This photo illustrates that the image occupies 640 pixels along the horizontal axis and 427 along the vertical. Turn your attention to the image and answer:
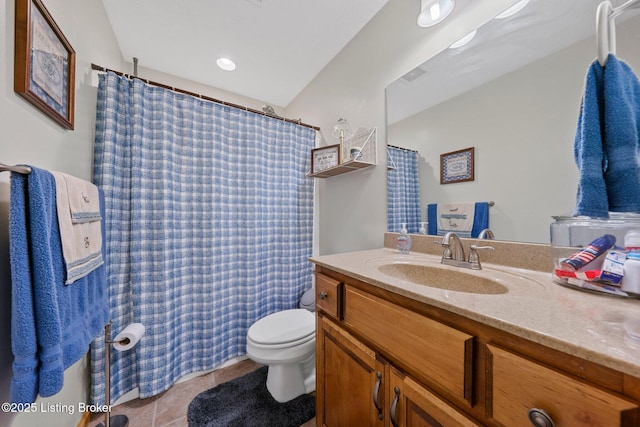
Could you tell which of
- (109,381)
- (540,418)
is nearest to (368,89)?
(540,418)

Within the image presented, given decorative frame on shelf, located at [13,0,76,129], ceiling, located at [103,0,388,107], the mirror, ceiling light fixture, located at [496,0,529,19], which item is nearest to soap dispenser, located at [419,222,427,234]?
the mirror

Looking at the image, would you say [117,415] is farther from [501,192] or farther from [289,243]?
[501,192]

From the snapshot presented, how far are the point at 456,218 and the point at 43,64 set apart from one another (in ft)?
5.86

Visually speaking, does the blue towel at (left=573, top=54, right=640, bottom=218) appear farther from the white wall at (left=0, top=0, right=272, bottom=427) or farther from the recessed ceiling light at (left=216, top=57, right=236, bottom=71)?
the recessed ceiling light at (left=216, top=57, right=236, bottom=71)

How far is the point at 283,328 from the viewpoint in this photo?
136 cm

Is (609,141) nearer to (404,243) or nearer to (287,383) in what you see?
(404,243)

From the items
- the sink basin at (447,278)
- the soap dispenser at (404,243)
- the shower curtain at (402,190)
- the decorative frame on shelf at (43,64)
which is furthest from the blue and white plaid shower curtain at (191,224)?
the sink basin at (447,278)

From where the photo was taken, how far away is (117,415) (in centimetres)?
120

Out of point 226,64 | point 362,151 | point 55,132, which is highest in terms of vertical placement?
point 226,64

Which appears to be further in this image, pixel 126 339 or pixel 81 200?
pixel 126 339

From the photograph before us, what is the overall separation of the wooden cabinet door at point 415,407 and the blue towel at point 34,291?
91cm

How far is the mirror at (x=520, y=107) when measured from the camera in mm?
762

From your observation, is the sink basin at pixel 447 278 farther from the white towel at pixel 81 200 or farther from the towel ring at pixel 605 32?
the white towel at pixel 81 200

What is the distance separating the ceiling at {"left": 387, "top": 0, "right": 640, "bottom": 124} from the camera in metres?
0.76
